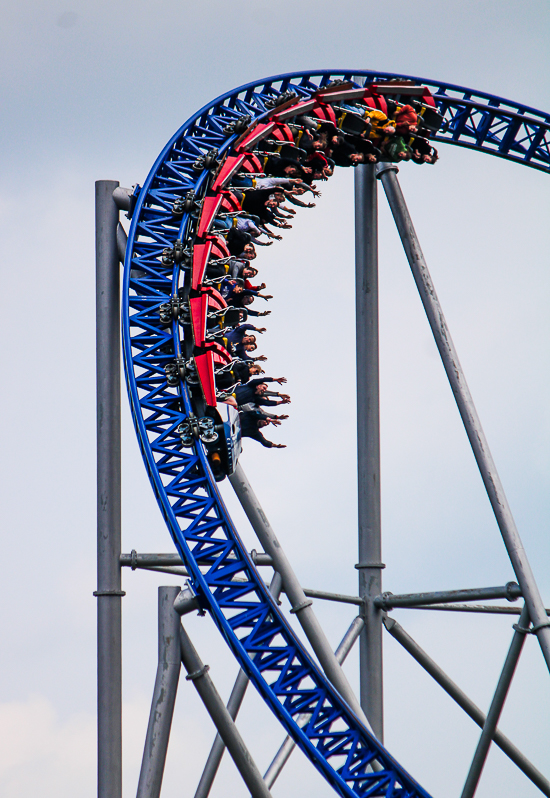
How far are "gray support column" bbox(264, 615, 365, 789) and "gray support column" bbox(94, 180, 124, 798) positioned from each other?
1719mm

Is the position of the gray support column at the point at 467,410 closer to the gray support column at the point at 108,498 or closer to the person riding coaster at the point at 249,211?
the person riding coaster at the point at 249,211

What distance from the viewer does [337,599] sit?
10047 millimetres

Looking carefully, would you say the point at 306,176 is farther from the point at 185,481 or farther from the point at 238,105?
the point at 185,481

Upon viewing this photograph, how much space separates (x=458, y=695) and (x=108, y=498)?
366 cm

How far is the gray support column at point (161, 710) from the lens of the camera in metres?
7.39

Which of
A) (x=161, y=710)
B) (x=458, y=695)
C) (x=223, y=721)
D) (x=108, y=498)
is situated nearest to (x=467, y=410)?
(x=458, y=695)

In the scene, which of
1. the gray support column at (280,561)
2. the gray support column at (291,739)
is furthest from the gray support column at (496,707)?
the gray support column at (280,561)

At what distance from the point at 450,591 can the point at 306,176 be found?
3.73m

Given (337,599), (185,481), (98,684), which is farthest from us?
(337,599)

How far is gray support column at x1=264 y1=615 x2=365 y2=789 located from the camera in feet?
31.3

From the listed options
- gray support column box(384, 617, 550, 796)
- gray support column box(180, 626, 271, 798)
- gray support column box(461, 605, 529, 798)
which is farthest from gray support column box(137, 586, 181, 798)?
gray support column box(384, 617, 550, 796)

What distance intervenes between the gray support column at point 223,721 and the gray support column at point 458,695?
9.66 ft

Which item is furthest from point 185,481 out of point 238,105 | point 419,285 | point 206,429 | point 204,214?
point 238,105

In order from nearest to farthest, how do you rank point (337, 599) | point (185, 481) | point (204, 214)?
point (185, 481) → point (204, 214) → point (337, 599)
